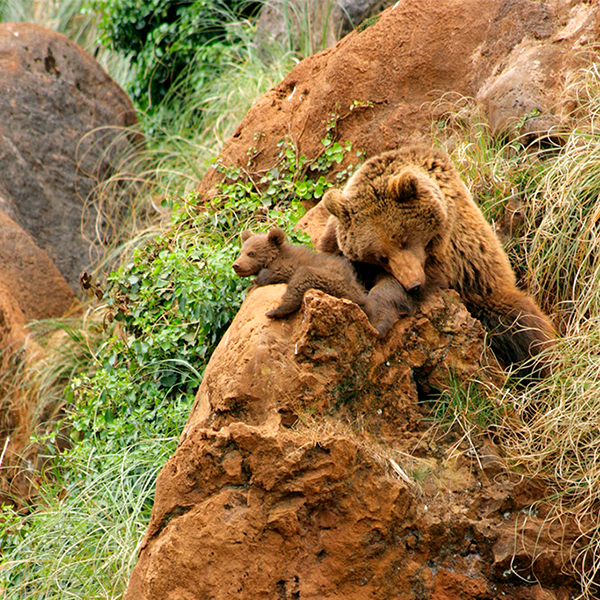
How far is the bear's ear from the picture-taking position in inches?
207

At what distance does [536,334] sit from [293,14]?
6.94 meters

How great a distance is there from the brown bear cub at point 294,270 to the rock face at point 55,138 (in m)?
5.16

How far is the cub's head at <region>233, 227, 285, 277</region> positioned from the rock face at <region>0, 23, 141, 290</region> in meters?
5.13

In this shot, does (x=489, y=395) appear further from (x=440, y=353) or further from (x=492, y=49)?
A: (x=492, y=49)

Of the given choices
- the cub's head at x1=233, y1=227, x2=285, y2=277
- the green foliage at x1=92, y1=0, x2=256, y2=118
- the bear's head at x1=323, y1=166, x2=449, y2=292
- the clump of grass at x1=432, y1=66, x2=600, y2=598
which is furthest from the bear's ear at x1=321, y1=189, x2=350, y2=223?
the green foliage at x1=92, y1=0, x2=256, y2=118

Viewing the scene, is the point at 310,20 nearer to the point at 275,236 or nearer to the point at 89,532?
the point at 275,236

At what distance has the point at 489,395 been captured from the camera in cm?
473

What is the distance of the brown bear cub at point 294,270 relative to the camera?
176 inches

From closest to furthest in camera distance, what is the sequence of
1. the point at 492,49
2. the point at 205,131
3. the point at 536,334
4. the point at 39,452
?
the point at 536,334 < the point at 492,49 < the point at 39,452 < the point at 205,131

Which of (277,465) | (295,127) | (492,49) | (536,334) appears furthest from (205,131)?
(277,465)

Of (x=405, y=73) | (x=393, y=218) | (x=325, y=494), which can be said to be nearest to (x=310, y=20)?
(x=405, y=73)

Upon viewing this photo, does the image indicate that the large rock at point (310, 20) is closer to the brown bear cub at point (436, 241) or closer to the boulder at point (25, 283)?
the boulder at point (25, 283)

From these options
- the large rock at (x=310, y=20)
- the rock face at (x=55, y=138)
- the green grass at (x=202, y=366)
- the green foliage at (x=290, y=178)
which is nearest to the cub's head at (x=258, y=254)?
the green grass at (x=202, y=366)

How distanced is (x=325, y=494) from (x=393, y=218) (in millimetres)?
1843
